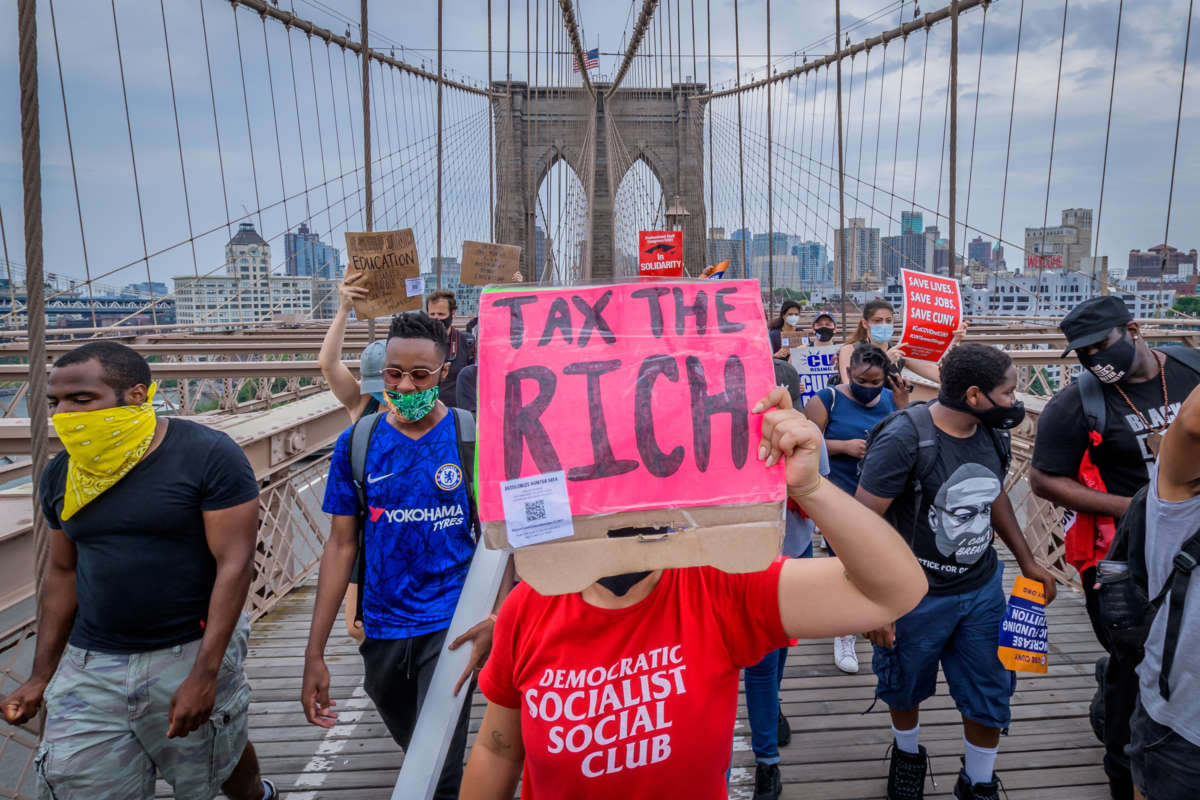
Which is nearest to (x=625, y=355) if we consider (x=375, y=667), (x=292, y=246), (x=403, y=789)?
(x=403, y=789)

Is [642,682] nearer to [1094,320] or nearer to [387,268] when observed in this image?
[1094,320]

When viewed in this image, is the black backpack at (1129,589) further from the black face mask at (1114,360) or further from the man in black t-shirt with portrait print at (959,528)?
the black face mask at (1114,360)

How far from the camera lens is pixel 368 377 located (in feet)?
8.02

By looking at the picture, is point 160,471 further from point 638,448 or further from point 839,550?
point 839,550

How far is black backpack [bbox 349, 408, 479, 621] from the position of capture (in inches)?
72.6

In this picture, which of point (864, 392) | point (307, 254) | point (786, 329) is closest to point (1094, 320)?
point (864, 392)

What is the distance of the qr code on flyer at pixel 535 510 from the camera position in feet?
2.86

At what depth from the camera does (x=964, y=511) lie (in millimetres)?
1979

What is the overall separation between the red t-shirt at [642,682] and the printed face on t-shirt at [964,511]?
107cm

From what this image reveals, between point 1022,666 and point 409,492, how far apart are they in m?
1.55

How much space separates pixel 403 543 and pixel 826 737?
5.43 ft

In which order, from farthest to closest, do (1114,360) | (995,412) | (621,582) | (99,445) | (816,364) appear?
(816,364)
(1114,360)
(995,412)
(99,445)
(621,582)

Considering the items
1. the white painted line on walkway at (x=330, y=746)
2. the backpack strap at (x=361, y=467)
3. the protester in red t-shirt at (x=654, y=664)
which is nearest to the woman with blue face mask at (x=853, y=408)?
the backpack strap at (x=361, y=467)

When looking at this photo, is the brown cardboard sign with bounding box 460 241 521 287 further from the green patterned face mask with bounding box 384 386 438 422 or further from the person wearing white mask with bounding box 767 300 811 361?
the green patterned face mask with bounding box 384 386 438 422
